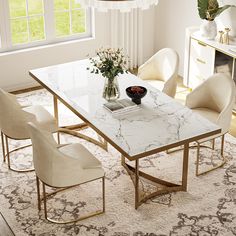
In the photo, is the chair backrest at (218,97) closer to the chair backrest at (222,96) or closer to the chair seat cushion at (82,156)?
the chair backrest at (222,96)

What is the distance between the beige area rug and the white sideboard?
1182 mm

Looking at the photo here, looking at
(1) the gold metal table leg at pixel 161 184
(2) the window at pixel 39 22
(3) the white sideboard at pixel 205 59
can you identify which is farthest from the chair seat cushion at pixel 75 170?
(2) the window at pixel 39 22

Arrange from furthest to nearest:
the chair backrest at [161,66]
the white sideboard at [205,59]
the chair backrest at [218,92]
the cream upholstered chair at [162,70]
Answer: the white sideboard at [205,59] → the chair backrest at [161,66] → the cream upholstered chair at [162,70] → the chair backrest at [218,92]

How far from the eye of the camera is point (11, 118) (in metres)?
4.88

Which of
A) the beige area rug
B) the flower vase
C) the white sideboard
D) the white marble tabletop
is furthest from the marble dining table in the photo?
the flower vase

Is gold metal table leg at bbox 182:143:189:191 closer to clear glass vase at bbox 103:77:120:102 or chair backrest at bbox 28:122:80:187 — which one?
clear glass vase at bbox 103:77:120:102

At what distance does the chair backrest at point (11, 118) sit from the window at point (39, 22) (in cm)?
190

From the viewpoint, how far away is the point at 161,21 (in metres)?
7.45

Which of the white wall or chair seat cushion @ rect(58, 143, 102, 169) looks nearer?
chair seat cushion @ rect(58, 143, 102, 169)

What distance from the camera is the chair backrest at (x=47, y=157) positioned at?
4129 mm

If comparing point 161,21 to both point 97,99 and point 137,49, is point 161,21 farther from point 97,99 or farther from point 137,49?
point 97,99

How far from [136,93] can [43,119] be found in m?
0.96

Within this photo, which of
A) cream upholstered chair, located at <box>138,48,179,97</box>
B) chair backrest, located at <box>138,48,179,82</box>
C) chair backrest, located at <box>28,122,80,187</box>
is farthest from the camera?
chair backrest, located at <box>138,48,179,82</box>

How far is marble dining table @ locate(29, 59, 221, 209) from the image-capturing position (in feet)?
14.1
